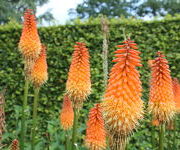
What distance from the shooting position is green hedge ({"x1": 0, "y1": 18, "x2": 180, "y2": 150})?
7669 mm

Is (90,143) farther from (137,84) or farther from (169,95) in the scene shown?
(137,84)

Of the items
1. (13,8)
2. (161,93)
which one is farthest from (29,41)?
(13,8)

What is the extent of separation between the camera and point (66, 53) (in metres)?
7.96

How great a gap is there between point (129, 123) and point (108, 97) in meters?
0.28

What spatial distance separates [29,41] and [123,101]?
8.52 ft

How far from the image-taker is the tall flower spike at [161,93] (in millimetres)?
2883

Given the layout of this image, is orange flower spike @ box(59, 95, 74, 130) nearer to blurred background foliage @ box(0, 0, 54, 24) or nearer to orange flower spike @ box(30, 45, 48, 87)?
orange flower spike @ box(30, 45, 48, 87)

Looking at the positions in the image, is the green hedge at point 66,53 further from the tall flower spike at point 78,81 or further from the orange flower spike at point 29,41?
the tall flower spike at point 78,81

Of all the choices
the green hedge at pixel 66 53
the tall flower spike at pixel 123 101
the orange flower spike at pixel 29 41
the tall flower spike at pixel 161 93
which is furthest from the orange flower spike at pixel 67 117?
the green hedge at pixel 66 53

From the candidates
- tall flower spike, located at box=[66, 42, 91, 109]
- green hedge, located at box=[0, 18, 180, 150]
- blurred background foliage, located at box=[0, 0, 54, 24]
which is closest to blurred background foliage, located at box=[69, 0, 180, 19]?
blurred background foliage, located at box=[0, 0, 54, 24]

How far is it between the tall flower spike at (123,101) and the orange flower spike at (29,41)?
7.52ft

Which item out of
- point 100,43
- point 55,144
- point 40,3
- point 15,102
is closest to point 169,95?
→ point 55,144

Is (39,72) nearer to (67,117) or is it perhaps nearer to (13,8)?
(67,117)

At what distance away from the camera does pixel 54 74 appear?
7883mm
